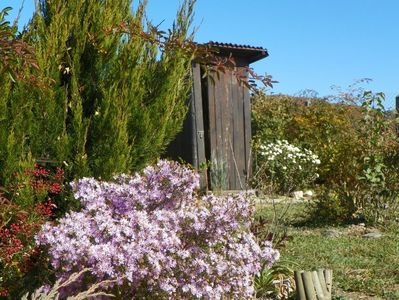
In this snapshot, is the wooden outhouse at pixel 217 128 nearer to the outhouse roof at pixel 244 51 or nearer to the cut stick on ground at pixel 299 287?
the outhouse roof at pixel 244 51

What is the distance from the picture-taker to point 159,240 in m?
3.70

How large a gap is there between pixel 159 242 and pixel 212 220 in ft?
1.35

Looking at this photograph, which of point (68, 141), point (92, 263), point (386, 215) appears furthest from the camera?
point (386, 215)

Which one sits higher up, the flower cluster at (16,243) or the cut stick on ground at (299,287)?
the flower cluster at (16,243)

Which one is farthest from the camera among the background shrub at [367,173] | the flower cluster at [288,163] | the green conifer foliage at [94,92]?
the flower cluster at [288,163]

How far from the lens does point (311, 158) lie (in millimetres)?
14711

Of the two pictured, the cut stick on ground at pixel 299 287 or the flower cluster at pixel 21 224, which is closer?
the flower cluster at pixel 21 224

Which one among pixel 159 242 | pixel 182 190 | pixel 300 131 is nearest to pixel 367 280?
pixel 182 190

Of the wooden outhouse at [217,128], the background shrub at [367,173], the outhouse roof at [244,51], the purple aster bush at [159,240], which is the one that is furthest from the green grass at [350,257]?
the outhouse roof at [244,51]

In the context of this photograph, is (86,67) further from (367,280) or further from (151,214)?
(367,280)

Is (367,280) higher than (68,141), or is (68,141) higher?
(68,141)

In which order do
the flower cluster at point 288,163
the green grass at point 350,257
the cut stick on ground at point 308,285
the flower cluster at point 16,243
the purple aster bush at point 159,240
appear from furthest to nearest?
the flower cluster at point 288,163 → the green grass at point 350,257 → the cut stick on ground at point 308,285 → the flower cluster at point 16,243 → the purple aster bush at point 159,240

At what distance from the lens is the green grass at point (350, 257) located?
582 cm

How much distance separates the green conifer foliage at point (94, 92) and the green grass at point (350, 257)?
5.33ft
